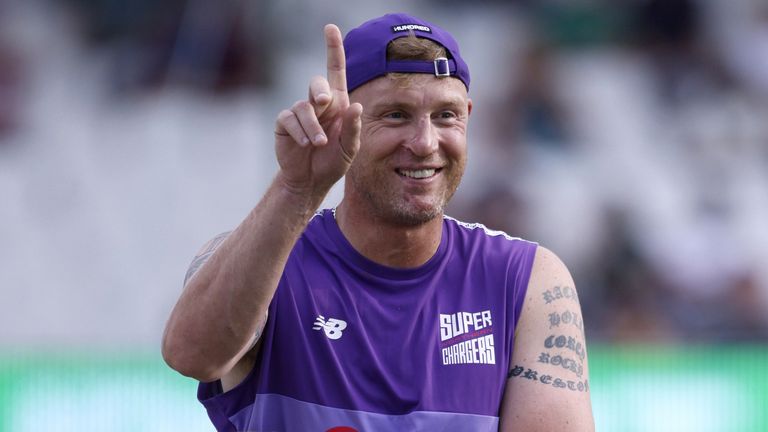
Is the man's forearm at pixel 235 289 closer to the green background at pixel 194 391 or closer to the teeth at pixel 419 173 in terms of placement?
the teeth at pixel 419 173

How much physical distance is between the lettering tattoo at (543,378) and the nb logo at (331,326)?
53 centimetres

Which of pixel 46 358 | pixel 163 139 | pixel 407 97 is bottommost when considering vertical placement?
pixel 46 358

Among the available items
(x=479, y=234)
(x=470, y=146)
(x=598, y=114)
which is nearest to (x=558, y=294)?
(x=479, y=234)

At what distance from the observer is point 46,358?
769 centimetres

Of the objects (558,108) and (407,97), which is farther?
(558,108)

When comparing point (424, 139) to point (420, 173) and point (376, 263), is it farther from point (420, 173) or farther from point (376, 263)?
point (376, 263)

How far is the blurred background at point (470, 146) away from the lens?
404 inches

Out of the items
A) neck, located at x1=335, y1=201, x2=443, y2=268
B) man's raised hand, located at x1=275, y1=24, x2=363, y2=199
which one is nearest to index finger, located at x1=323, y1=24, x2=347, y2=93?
man's raised hand, located at x1=275, y1=24, x2=363, y2=199

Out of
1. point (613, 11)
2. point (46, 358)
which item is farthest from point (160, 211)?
point (613, 11)

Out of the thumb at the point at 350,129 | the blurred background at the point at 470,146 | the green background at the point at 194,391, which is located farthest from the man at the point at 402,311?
the blurred background at the point at 470,146

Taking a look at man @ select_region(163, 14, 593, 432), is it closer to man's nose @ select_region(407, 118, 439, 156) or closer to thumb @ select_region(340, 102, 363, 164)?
man's nose @ select_region(407, 118, 439, 156)

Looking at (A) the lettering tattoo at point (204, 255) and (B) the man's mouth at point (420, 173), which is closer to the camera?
(A) the lettering tattoo at point (204, 255)

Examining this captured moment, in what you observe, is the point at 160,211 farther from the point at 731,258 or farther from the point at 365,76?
the point at 365,76

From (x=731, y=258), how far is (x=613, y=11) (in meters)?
2.76
